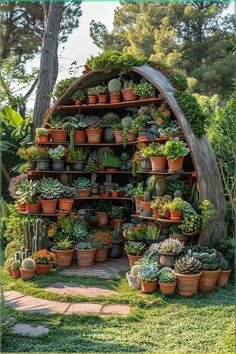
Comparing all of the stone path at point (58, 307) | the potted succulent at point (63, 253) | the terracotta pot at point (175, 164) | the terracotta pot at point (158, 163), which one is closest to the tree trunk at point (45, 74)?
the potted succulent at point (63, 253)

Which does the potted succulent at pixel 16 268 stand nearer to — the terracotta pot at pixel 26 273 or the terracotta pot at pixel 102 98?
A: the terracotta pot at pixel 26 273

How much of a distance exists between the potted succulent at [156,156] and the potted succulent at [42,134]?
1803 mm

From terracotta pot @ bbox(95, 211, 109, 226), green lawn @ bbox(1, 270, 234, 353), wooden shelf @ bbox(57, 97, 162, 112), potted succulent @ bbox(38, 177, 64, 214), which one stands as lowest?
green lawn @ bbox(1, 270, 234, 353)

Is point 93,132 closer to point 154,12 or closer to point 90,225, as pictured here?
point 90,225

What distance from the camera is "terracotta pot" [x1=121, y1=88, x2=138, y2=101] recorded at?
271 inches

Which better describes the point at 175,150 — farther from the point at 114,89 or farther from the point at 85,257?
the point at 85,257

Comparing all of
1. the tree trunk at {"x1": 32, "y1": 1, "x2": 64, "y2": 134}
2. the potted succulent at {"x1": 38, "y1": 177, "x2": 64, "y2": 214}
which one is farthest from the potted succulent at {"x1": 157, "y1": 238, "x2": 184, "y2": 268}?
the tree trunk at {"x1": 32, "y1": 1, "x2": 64, "y2": 134}

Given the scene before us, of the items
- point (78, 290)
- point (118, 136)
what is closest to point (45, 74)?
point (118, 136)

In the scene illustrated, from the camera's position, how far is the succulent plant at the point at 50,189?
6.76 metres

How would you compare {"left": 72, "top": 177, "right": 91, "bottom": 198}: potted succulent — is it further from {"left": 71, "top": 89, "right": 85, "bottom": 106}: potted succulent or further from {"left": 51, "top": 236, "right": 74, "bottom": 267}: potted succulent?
{"left": 71, "top": 89, "right": 85, "bottom": 106}: potted succulent

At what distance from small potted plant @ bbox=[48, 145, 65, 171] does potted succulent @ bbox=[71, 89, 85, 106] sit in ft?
2.76

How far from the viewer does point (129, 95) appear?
6.94 m

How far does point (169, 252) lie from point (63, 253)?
5.91ft

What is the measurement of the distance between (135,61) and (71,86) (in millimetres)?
1195
